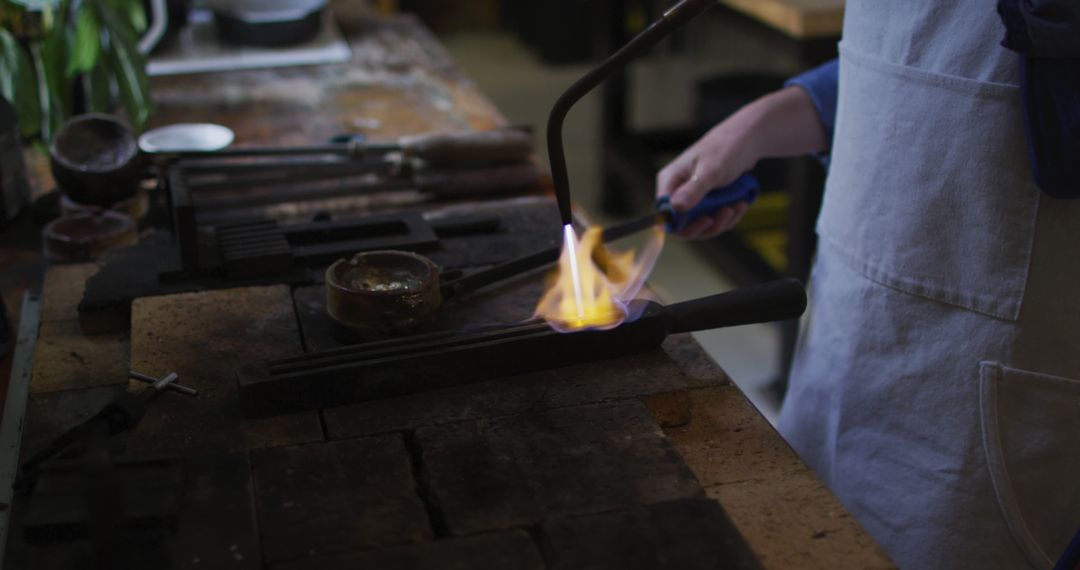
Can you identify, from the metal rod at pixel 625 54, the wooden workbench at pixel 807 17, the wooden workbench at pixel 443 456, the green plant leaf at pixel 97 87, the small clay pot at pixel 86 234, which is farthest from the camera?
the wooden workbench at pixel 807 17

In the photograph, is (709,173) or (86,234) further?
(86,234)

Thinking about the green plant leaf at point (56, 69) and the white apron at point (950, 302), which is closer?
the white apron at point (950, 302)

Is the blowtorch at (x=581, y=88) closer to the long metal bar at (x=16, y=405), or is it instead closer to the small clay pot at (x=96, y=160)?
the long metal bar at (x=16, y=405)

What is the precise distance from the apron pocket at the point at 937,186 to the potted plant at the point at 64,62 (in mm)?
1421

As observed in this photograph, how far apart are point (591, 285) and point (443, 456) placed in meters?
0.40

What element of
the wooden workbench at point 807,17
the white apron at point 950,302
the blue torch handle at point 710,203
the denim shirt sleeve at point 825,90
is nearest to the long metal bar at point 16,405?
the blue torch handle at point 710,203

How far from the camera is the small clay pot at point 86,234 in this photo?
5.47ft

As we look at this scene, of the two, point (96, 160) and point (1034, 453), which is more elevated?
point (96, 160)

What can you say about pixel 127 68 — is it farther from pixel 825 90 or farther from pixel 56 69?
pixel 825 90

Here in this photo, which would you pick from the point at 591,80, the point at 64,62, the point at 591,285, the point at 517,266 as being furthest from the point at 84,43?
the point at 591,80

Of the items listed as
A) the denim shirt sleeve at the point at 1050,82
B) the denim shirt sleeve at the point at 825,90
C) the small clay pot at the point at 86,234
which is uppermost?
the denim shirt sleeve at the point at 1050,82

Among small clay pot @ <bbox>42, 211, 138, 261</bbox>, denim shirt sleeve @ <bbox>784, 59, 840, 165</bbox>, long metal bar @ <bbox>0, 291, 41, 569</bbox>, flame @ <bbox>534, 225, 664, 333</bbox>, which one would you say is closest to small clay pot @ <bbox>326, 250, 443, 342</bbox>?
flame @ <bbox>534, 225, 664, 333</bbox>

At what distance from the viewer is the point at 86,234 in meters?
1.70

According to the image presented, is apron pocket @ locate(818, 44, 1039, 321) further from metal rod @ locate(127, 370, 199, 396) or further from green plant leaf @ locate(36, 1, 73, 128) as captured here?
green plant leaf @ locate(36, 1, 73, 128)
